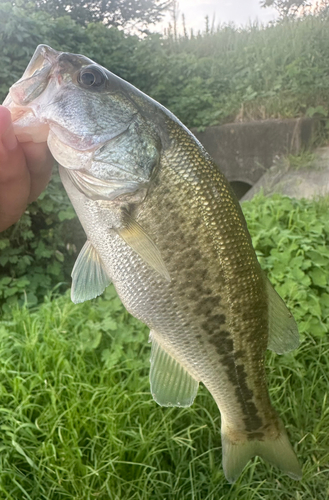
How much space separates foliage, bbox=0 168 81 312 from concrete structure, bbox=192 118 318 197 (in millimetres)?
2626

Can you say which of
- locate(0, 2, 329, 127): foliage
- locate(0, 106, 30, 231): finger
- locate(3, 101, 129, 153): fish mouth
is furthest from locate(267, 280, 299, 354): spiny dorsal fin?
locate(0, 2, 329, 127): foliage

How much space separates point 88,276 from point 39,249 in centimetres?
285

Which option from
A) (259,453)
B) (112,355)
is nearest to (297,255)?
(112,355)

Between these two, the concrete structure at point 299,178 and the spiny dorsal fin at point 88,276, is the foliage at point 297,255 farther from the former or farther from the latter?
the spiny dorsal fin at point 88,276

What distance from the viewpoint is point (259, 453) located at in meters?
1.24

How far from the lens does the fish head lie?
3.09 feet

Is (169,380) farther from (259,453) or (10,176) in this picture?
(10,176)

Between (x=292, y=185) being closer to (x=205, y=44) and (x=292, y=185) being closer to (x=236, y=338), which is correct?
(x=205, y=44)

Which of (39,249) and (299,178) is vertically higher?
(299,178)

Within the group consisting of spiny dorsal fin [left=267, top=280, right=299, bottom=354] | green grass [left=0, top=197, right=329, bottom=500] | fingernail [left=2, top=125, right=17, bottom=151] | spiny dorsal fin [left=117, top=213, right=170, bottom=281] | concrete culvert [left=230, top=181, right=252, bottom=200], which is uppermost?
fingernail [left=2, top=125, right=17, bottom=151]

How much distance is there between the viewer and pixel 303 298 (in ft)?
8.01

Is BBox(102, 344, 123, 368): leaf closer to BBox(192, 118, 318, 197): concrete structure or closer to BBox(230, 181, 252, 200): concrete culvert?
BBox(192, 118, 318, 197): concrete structure

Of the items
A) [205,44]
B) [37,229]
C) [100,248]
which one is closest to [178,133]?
[100,248]

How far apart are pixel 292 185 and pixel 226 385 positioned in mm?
4002
